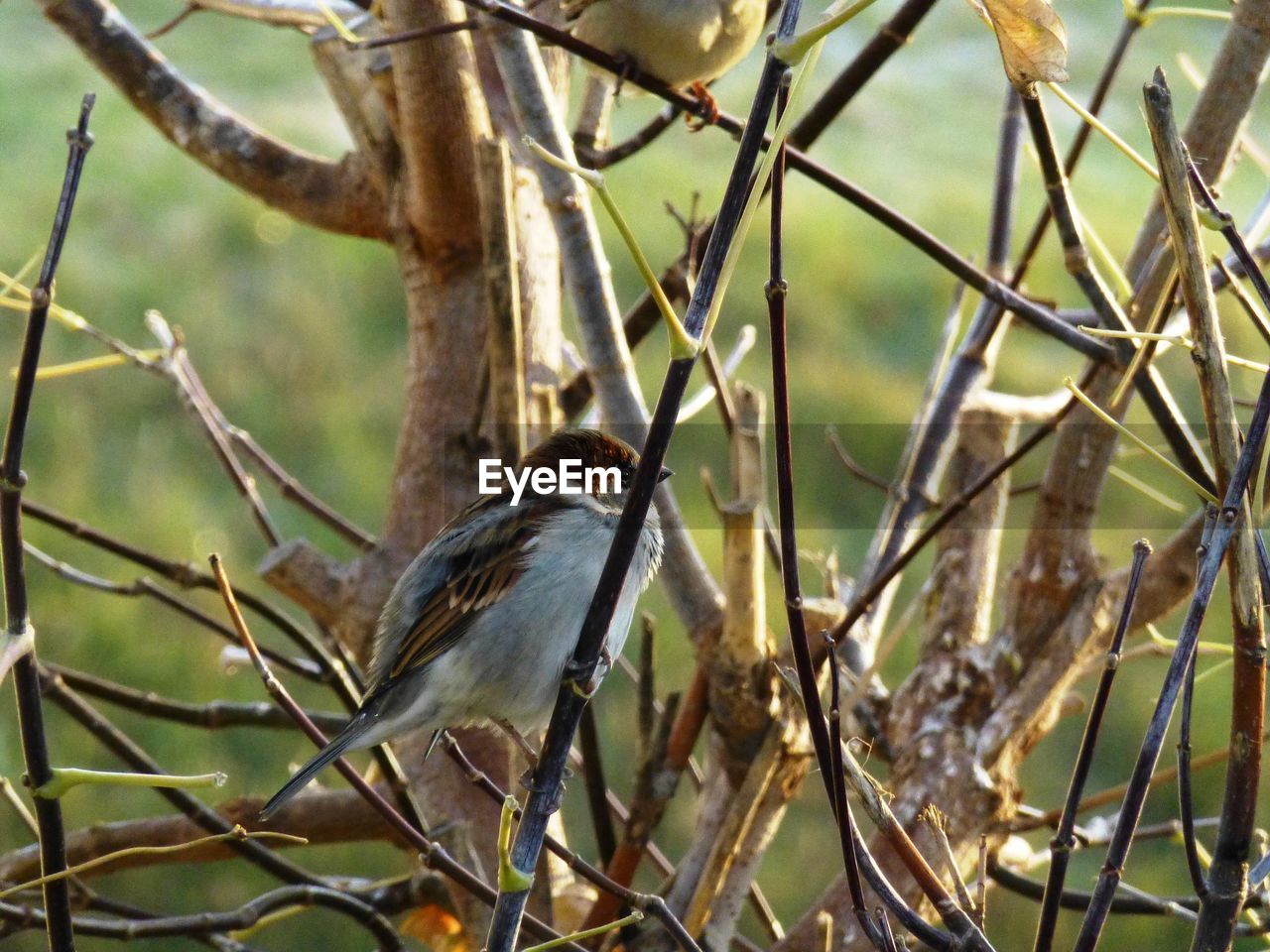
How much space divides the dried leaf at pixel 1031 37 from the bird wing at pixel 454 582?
62 cm

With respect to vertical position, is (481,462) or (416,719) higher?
(481,462)

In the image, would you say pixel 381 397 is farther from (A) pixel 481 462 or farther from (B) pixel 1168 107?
(B) pixel 1168 107

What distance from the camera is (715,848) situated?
128cm

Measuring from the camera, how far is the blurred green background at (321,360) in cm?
262

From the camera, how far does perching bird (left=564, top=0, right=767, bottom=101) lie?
5.18ft

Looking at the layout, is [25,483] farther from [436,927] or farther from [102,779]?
[436,927]

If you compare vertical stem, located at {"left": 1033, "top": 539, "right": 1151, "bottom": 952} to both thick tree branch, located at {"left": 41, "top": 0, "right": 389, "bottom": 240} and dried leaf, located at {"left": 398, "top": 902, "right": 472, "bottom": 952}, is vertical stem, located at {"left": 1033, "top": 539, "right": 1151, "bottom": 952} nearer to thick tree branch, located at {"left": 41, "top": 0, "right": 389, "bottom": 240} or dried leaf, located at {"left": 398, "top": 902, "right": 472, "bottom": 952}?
dried leaf, located at {"left": 398, "top": 902, "right": 472, "bottom": 952}

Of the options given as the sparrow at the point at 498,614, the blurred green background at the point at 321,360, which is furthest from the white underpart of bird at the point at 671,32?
the blurred green background at the point at 321,360

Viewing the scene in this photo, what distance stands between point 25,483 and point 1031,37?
61 cm

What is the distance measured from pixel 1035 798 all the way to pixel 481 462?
148 centimetres

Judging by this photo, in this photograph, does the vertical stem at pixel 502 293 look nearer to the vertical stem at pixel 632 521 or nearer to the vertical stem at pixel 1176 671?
the vertical stem at pixel 632 521

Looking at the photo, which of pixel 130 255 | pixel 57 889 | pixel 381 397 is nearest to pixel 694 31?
pixel 57 889

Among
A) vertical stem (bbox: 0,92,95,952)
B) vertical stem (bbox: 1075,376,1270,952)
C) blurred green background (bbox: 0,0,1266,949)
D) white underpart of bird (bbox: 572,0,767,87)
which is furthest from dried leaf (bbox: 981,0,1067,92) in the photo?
blurred green background (bbox: 0,0,1266,949)

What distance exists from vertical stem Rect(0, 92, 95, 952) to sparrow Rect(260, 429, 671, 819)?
0.42 metres
